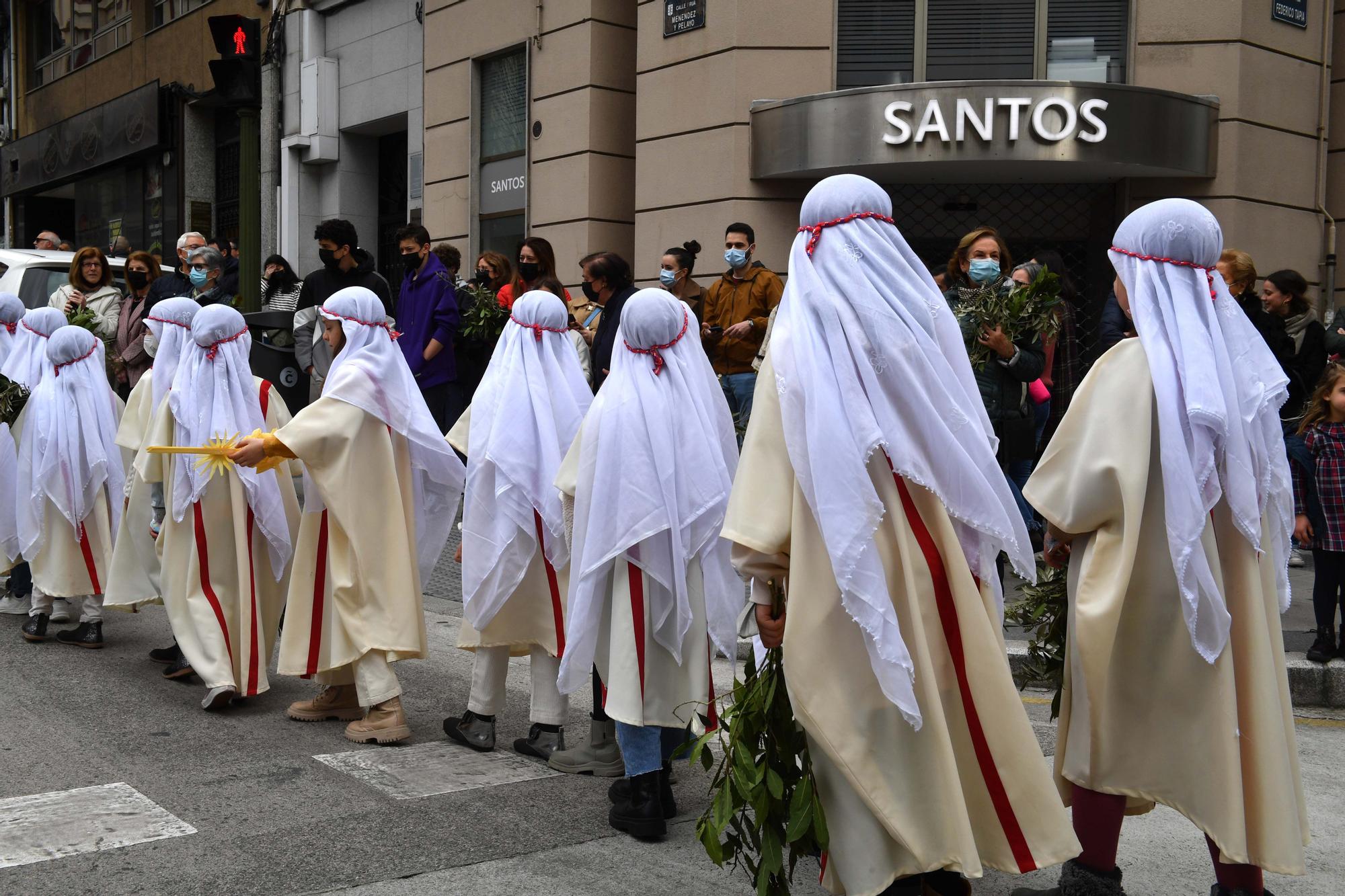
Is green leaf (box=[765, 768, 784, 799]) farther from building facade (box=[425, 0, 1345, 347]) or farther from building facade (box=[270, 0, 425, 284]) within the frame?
building facade (box=[270, 0, 425, 284])

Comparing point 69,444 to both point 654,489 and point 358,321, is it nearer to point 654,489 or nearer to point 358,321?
point 358,321

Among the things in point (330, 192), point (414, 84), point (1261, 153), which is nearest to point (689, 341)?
point (1261, 153)

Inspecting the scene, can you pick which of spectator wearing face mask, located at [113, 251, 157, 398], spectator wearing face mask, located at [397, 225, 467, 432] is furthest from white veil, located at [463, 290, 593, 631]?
spectator wearing face mask, located at [113, 251, 157, 398]

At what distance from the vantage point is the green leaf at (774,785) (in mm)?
3373

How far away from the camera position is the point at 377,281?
10.8 metres

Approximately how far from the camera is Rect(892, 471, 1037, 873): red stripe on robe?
3.39 metres

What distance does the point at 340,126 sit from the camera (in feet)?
62.3

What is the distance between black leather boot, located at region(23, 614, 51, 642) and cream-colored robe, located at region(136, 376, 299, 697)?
1.54 metres

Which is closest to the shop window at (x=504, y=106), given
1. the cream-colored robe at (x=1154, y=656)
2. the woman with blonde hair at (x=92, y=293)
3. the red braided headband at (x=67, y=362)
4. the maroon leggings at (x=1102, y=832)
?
the woman with blonde hair at (x=92, y=293)

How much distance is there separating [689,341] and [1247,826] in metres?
2.38

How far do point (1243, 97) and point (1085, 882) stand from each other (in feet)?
35.0

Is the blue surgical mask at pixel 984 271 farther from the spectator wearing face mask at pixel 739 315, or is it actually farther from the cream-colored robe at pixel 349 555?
the cream-colored robe at pixel 349 555

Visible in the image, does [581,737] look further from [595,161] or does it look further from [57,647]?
[595,161]

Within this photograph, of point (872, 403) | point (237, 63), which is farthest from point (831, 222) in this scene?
point (237, 63)
